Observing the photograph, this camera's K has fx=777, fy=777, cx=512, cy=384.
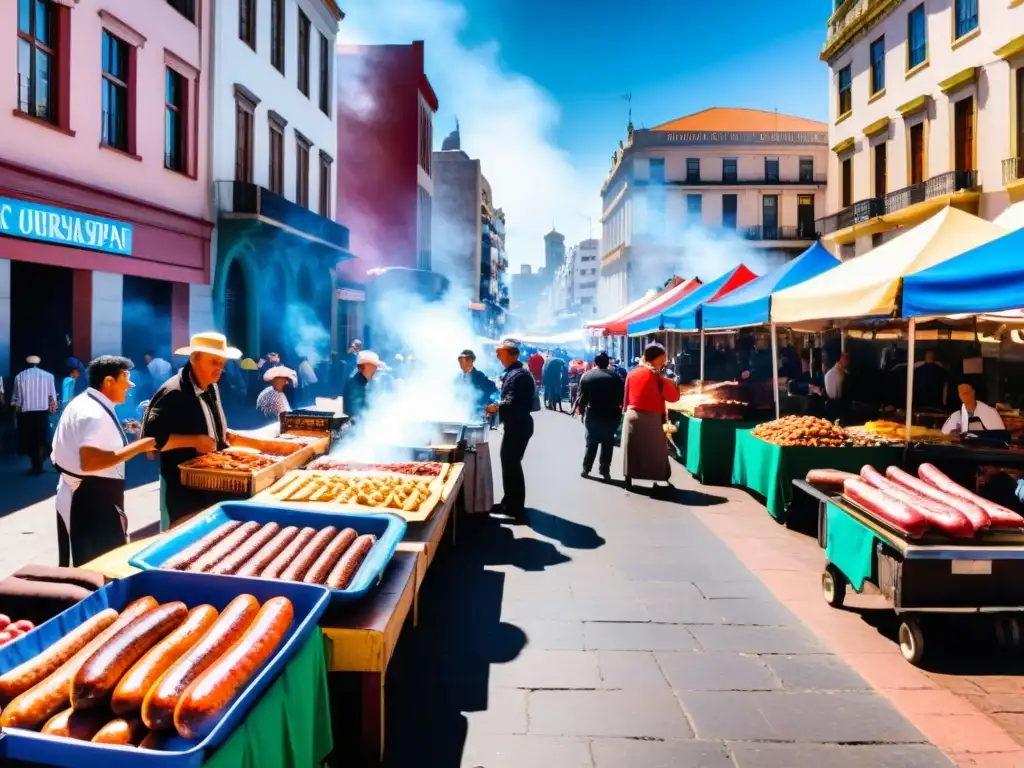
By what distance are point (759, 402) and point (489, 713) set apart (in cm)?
836

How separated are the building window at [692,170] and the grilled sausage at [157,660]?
191ft

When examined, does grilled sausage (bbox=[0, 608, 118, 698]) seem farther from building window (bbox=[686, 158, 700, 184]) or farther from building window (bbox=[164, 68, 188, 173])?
building window (bbox=[686, 158, 700, 184])

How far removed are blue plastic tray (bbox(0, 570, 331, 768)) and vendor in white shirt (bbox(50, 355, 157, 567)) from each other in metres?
1.62

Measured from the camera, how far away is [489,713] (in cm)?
404

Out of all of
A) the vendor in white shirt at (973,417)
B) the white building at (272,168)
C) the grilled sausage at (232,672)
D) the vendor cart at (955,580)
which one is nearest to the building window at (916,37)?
the white building at (272,168)

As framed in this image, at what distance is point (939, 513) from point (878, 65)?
93.5 ft

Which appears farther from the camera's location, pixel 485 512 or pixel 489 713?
pixel 485 512

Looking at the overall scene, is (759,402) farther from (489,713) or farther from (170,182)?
(170,182)

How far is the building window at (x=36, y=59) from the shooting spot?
11836 mm

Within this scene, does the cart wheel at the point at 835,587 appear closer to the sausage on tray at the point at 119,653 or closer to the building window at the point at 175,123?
the sausage on tray at the point at 119,653

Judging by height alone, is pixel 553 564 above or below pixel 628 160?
below

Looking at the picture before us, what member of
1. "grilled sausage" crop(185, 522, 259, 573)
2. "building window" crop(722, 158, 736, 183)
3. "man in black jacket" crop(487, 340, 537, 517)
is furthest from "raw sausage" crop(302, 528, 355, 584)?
"building window" crop(722, 158, 736, 183)

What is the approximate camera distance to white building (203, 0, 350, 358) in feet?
59.6

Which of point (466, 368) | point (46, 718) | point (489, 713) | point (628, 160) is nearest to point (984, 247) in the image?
point (489, 713)
